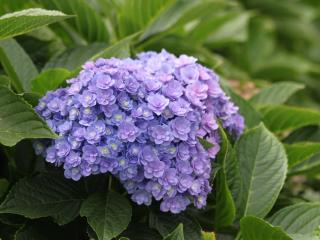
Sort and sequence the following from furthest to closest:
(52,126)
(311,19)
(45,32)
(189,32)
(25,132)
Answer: (311,19) → (189,32) → (45,32) → (52,126) → (25,132)

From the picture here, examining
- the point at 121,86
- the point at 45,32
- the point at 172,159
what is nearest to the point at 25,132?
the point at 121,86

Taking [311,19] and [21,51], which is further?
[311,19]

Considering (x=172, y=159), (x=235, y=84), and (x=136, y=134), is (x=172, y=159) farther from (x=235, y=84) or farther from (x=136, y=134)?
(x=235, y=84)

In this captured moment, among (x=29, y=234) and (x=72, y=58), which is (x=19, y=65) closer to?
(x=72, y=58)

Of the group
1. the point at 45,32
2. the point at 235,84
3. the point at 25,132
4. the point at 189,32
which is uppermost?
the point at 25,132

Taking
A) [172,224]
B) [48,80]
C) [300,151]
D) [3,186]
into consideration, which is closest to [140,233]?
[172,224]

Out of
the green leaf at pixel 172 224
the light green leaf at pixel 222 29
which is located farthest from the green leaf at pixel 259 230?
the light green leaf at pixel 222 29

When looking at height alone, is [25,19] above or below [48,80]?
above
